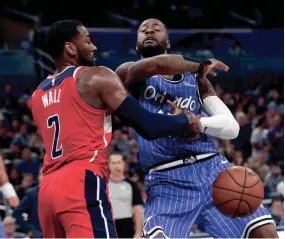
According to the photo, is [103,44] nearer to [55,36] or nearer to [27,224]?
[27,224]

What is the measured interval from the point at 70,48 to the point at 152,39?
998 mm

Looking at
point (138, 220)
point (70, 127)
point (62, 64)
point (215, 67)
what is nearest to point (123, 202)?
point (138, 220)

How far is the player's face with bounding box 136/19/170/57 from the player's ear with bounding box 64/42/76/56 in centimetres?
94

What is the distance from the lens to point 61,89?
3.89 meters

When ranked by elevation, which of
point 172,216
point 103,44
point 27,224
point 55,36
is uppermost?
point 103,44

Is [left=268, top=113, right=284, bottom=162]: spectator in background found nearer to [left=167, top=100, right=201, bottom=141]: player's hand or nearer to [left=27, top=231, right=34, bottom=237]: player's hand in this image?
[left=27, top=231, right=34, bottom=237]: player's hand

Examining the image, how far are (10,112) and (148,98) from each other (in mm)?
9870

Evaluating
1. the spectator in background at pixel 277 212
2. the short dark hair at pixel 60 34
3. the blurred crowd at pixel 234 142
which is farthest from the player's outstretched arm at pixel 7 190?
the spectator in background at pixel 277 212

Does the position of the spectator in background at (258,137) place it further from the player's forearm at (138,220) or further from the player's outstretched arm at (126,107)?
the player's outstretched arm at (126,107)

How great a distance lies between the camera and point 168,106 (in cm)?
470

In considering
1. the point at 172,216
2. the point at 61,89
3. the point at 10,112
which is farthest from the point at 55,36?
the point at 10,112

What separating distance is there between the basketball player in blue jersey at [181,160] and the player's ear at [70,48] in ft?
2.00

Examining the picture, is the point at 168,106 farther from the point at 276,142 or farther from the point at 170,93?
the point at 276,142

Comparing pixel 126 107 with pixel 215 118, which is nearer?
pixel 126 107
